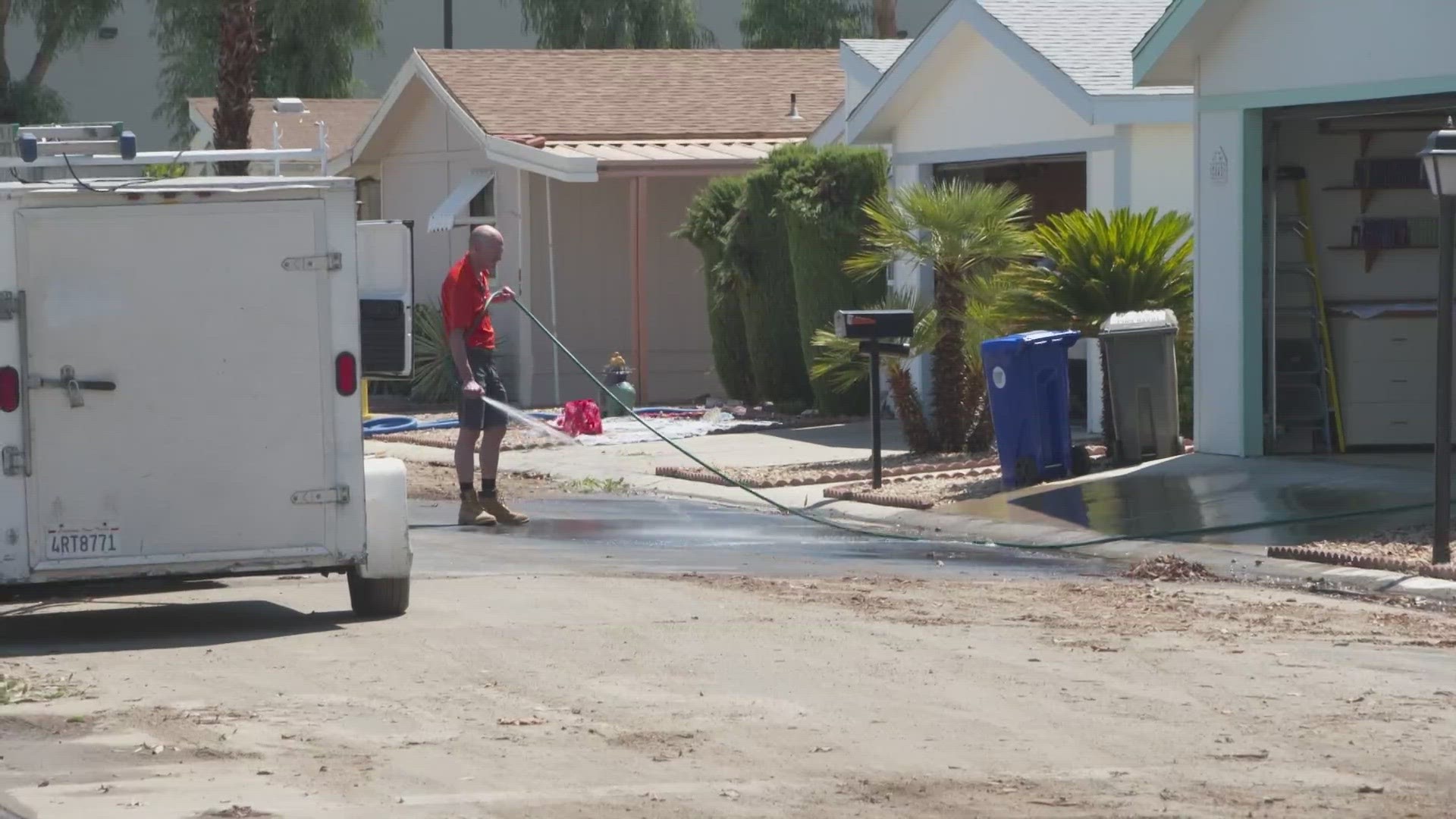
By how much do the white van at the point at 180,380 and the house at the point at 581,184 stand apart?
45.6 feet

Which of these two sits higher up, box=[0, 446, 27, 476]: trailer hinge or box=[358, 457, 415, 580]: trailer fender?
box=[0, 446, 27, 476]: trailer hinge

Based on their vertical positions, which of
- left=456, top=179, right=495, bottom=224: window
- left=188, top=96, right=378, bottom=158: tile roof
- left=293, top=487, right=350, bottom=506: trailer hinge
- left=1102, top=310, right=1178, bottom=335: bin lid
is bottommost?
left=293, top=487, right=350, bottom=506: trailer hinge

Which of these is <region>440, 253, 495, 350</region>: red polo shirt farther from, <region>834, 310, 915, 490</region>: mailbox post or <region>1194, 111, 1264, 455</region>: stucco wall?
<region>1194, 111, 1264, 455</region>: stucco wall

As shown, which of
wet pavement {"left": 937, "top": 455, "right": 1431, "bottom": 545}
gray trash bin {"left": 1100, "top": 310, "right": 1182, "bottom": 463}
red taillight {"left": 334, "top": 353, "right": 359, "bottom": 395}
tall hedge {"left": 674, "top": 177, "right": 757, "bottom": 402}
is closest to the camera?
red taillight {"left": 334, "top": 353, "right": 359, "bottom": 395}

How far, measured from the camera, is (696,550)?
1195cm

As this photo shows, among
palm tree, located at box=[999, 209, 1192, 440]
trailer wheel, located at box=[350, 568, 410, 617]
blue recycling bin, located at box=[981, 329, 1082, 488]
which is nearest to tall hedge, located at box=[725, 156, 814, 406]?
palm tree, located at box=[999, 209, 1192, 440]

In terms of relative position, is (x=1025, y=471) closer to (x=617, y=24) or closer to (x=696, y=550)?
(x=696, y=550)

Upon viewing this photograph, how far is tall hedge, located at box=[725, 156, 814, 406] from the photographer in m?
21.0

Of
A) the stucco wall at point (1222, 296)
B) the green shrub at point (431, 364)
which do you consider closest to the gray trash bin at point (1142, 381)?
the stucco wall at point (1222, 296)

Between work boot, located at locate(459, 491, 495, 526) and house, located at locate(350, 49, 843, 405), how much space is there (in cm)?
963

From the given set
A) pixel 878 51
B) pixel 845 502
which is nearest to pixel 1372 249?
pixel 845 502

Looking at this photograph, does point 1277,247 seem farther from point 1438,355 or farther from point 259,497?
point 259,497

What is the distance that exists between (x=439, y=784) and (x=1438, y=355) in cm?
632

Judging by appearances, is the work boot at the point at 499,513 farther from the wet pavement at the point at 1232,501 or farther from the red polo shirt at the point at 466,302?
the wet pavement at the point at 1232,501
